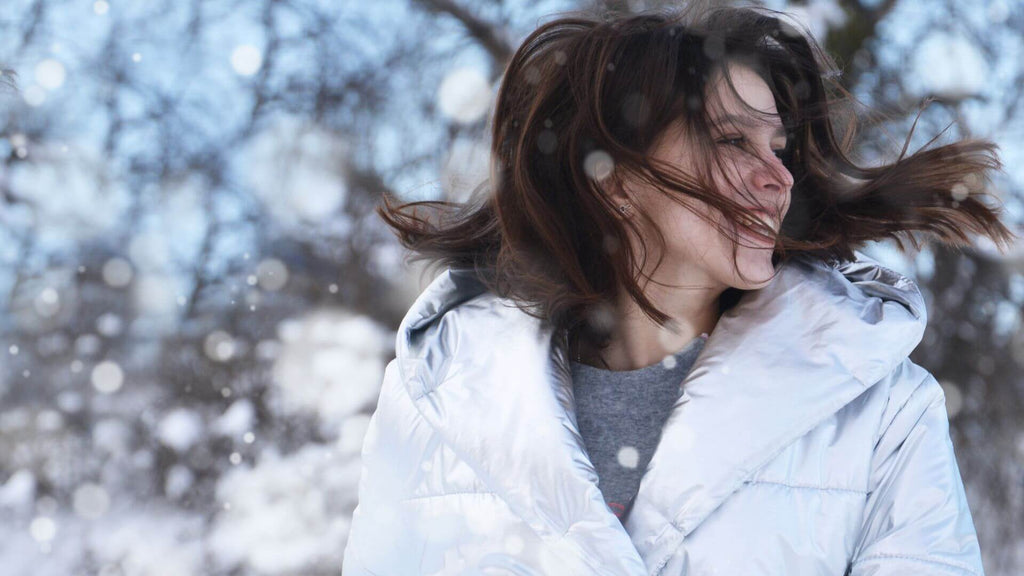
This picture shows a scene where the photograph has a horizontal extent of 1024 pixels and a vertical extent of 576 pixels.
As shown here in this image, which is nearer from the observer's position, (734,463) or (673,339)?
(734,463)

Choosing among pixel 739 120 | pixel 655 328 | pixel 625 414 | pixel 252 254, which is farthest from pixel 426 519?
pixel 252 254

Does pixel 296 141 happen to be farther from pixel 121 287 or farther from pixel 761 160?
pixel 761 160

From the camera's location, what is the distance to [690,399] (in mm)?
1089

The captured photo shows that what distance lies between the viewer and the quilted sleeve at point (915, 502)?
962 millimetres

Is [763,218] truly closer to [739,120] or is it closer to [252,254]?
[739,120]

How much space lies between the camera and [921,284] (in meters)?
2.85

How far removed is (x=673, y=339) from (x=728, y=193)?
246 millimetres

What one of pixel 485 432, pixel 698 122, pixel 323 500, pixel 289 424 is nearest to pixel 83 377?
pixel 289 424

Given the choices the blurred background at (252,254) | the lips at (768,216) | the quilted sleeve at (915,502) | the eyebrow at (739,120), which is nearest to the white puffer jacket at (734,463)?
the quilted sleeve at (915,502)

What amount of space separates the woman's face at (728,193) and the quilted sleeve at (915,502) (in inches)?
9.6

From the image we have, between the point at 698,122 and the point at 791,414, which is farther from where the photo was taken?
the point at 698,122

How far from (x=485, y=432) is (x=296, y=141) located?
1853mm

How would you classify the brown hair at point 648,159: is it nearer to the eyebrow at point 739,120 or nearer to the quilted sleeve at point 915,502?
the eyebrow at point 739,120

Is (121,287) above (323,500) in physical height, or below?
above
